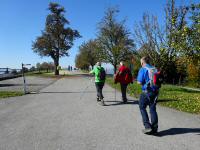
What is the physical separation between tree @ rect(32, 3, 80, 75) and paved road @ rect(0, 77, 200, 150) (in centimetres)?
3828

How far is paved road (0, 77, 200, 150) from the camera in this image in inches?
259

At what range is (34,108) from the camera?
12.0 metres

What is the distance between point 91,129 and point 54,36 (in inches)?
1686

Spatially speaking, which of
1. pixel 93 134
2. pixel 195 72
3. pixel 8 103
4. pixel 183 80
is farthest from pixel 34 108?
pixel 183 80

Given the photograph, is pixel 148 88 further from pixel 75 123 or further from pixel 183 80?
pixel 183 80

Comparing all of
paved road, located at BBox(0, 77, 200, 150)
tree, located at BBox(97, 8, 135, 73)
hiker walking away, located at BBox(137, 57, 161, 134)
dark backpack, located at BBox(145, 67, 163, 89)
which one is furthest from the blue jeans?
tree, located at BBox(97, 8, 135, 73)

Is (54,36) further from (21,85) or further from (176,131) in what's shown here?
(176,131)

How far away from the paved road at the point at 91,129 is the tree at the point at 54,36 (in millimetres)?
38283

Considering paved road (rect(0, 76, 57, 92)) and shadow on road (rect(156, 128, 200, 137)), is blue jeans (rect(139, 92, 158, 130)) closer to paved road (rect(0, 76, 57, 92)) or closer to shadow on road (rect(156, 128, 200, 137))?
shadow on road (rect(156, 128, 200, 137))

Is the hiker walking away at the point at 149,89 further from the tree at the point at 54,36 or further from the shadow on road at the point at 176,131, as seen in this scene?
the tree at the point at 54,36

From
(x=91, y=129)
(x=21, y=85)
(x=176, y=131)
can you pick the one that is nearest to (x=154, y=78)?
(x=176, y=131)

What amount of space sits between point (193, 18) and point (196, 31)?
2.20 ft

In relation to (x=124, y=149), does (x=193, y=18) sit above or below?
above

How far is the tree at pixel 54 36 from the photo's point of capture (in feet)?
162
